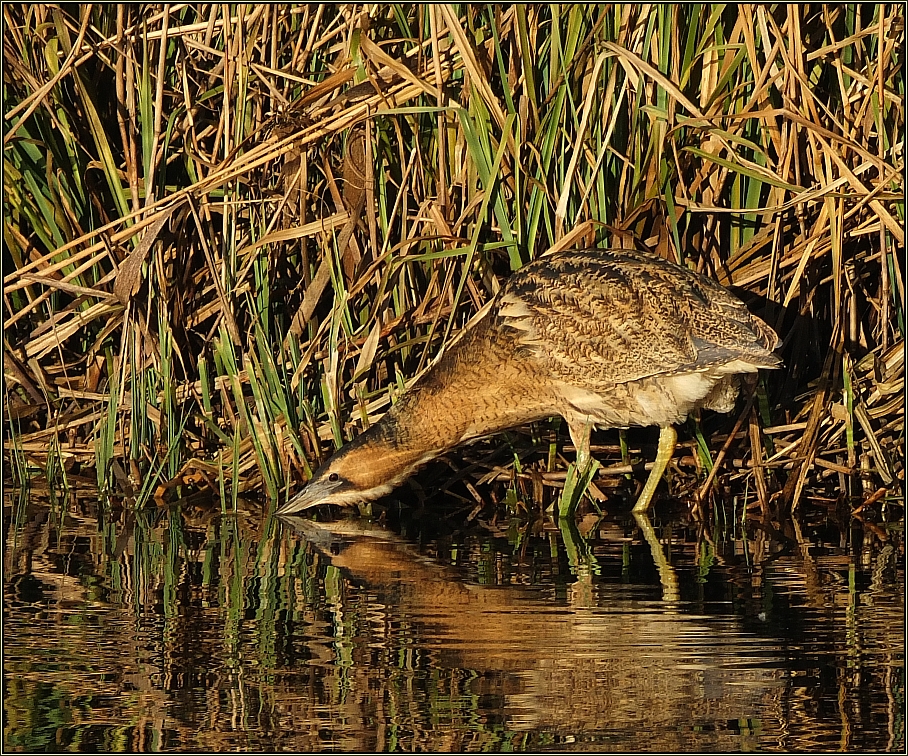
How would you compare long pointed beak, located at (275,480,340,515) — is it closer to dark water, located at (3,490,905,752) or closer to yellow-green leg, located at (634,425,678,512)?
dark water, located at (3,490,905,752)

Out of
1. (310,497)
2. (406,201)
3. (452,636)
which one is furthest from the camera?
(406,201)

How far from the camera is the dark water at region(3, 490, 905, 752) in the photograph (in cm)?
268

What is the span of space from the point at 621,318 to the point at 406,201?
2.89ft

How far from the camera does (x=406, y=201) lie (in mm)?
5004

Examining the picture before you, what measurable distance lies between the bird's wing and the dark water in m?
0.56

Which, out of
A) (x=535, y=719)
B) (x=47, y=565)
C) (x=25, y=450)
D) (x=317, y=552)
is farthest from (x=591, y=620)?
(x=25, y=450)

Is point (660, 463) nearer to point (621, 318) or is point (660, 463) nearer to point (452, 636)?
point (621, 318)

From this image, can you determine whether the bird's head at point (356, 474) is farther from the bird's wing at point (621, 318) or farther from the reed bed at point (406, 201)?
the bird's wing at point (621, 318)

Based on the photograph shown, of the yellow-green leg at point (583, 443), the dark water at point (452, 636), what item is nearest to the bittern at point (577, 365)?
the yellow-green leg at point (583, 443)

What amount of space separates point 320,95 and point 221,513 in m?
1.49

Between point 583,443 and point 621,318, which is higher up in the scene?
point 621,318

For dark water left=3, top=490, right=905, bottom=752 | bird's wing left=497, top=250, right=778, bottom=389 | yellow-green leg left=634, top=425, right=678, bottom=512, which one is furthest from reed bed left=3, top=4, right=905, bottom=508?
dark water left=3, top=490, right=905, bottom=752

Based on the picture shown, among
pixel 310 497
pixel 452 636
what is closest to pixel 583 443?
pixel 310 497

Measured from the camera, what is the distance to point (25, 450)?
5.36 metres
